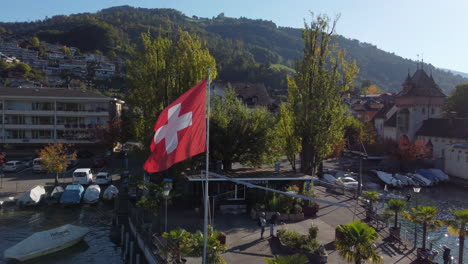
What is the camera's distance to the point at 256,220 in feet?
80.7

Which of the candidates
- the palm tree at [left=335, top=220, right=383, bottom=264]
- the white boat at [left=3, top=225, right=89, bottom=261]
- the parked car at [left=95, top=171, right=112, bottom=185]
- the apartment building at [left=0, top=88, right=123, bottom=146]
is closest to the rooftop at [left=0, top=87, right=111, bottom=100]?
the apartment building at [left=0, top=88, right=123, bottom=146]

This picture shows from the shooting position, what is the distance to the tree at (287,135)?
32.3 m

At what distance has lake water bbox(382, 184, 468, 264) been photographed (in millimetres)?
27875

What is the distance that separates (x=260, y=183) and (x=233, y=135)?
18.8 ft

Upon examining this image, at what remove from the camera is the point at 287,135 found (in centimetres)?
3281

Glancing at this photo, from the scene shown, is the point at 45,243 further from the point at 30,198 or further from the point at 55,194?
the point at 55,194

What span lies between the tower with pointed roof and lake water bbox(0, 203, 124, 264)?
5494 cm

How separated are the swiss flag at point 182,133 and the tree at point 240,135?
1793 centimetres

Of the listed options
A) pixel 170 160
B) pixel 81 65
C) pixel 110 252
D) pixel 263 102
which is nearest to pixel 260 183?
pixel 110 252

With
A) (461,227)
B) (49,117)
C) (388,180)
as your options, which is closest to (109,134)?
(49,117)

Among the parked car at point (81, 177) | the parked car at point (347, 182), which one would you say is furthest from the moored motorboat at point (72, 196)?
the parked car at point (347, 182)

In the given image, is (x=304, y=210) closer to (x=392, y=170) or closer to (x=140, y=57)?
(x=140, y=57)

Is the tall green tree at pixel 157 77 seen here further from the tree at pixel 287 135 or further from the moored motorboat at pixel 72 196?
the tree at pixel 287 135

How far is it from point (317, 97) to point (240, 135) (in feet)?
23.6
